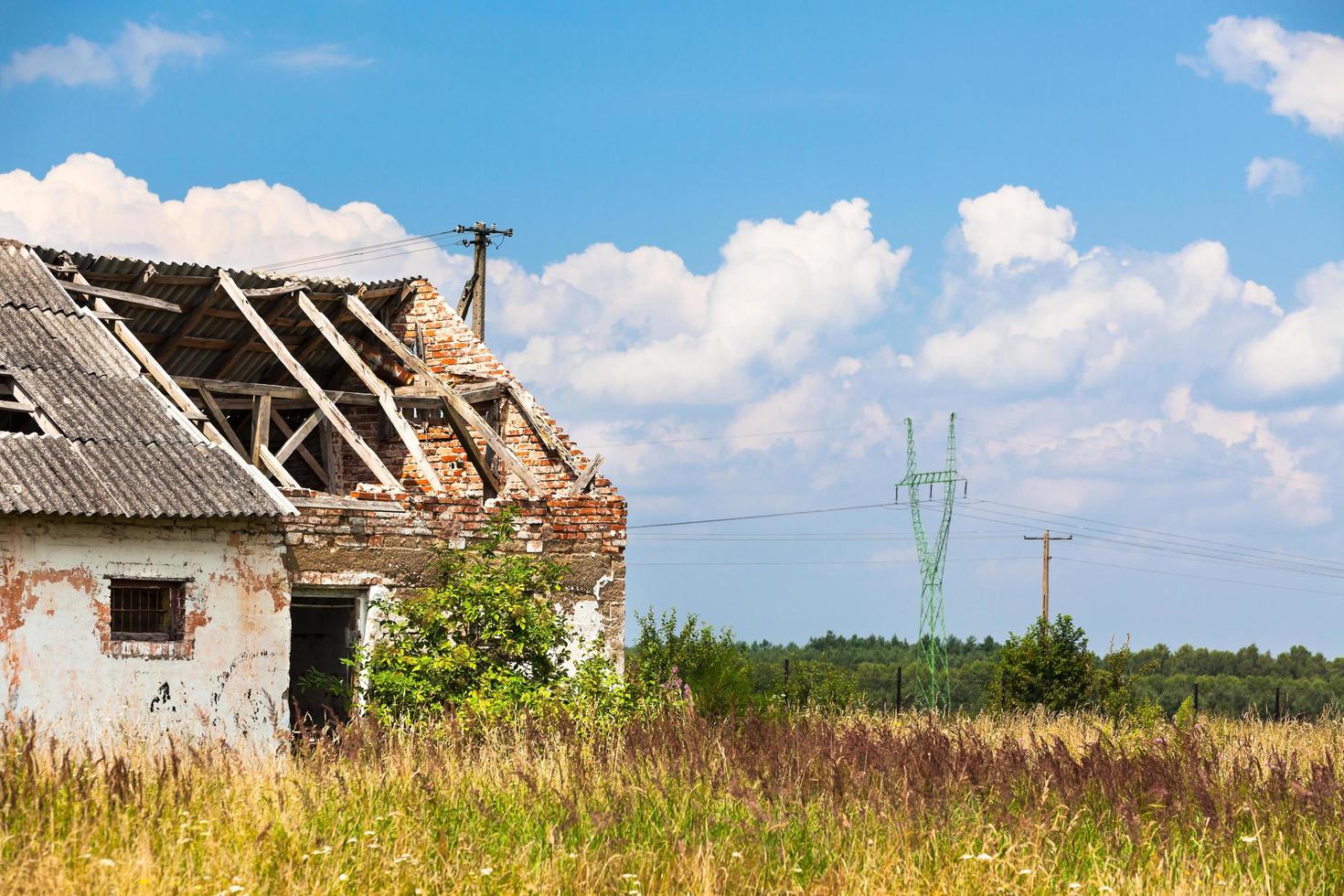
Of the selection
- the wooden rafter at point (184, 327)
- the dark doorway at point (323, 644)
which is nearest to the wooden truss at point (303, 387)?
the wooden rafter at point (184, 327)

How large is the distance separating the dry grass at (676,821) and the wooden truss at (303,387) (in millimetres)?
6131

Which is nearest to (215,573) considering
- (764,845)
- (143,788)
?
(143,788)

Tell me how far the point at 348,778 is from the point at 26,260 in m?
9.24

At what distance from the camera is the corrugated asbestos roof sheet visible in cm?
1112

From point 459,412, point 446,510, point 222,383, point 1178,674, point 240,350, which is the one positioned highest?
point 240,350

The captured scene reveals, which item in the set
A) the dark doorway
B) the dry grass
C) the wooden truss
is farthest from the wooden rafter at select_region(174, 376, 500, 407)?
the dry grass

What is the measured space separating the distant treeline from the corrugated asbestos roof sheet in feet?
64.0

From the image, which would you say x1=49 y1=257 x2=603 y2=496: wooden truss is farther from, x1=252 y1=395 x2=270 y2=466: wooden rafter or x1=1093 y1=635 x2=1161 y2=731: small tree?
x1=1093 y1=635 x2=1161 y2=731: small tree

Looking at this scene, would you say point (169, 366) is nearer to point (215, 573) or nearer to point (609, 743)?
point (215, 573)

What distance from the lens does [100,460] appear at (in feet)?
38.3

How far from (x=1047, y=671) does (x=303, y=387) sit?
17.3 m

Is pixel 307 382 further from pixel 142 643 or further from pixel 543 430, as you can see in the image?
pixel 142 643

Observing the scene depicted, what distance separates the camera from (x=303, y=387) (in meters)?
15.6

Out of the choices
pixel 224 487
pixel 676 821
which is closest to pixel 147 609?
Result: pixel 224 487
